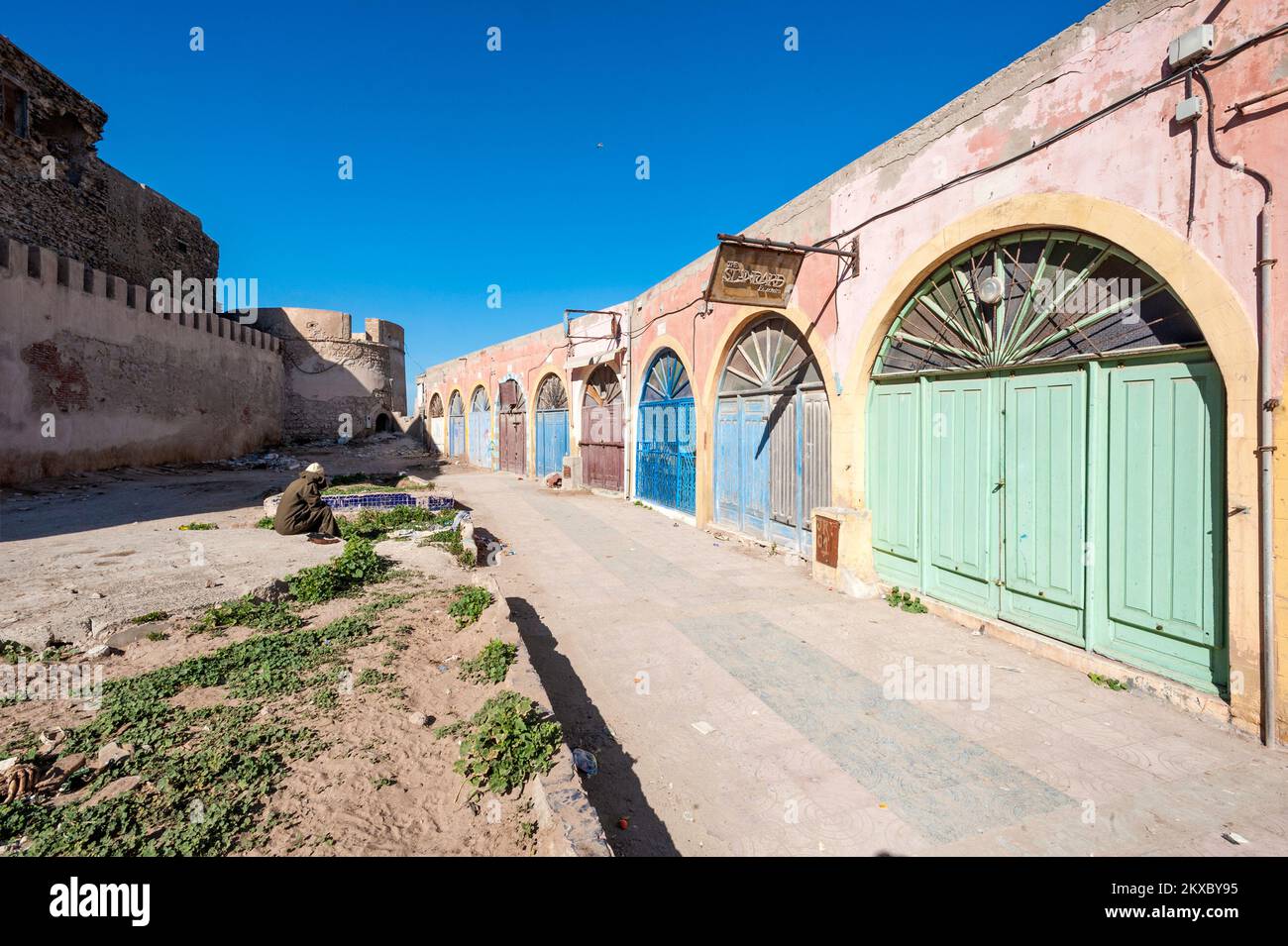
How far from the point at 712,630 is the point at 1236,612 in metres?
3.48

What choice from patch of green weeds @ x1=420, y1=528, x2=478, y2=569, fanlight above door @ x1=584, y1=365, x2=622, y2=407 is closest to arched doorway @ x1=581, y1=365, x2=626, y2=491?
fanlight above door @ x1=584, y1=365, x2=622, y2=407

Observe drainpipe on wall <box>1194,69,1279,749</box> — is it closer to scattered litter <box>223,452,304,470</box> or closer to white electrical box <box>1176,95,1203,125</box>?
white electrical box <box>1176,95,1203,125</box>

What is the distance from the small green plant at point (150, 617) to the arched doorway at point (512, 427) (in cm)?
1613

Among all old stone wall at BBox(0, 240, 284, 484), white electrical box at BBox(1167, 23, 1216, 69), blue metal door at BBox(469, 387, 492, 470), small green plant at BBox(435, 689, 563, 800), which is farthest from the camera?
blue metal door at BBox(469, 387, 492, 470)

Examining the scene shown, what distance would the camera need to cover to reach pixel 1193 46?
363 centimetres

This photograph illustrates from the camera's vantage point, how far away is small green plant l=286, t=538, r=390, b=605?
5938 millimetres

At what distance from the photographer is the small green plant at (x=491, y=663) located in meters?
4.15

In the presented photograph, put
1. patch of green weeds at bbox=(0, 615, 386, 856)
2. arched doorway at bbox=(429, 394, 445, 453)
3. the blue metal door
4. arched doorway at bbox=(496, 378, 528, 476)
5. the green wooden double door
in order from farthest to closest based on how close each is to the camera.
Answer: arched doorway at bbox=(429, 394, 445, 453) < the blue metal door < arched doorway at bbox=(496, 378, 528, 476) < the green wooden double door < patch of green weeds at bbox=(0, 615, 386, 856)

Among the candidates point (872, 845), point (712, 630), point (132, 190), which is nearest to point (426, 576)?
point (712, 630)

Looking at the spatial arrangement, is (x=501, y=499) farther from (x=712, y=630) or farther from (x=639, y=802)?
(x=639, y=802)

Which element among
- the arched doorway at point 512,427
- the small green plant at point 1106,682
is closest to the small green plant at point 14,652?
the small green plant at point 1106,682

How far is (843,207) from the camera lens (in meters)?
6.79

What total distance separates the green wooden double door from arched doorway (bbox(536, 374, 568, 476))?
13.4m

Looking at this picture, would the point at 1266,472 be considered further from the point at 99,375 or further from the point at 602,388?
the point at 99,375
